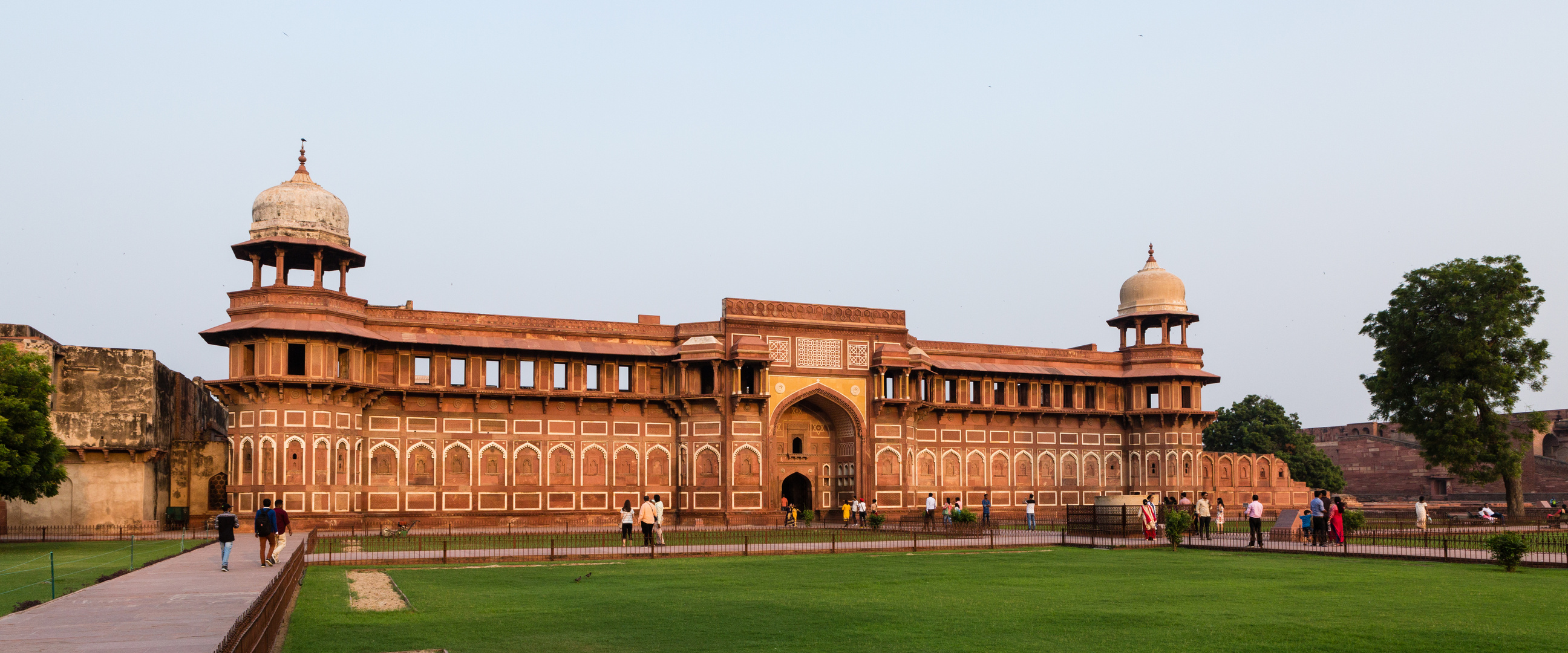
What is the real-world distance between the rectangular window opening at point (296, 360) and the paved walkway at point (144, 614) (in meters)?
16.5

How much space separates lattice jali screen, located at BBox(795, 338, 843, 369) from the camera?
4434 centimetres

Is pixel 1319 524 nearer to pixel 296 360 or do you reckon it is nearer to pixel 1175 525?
pixel 1175 525

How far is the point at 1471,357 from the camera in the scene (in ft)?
133

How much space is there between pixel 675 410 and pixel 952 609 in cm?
2834

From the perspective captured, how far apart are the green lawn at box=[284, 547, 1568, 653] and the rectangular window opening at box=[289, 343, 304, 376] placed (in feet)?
56.4

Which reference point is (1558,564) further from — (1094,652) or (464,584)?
(464,584)

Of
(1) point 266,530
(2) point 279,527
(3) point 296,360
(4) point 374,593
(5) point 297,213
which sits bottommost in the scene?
(4) point 374,593

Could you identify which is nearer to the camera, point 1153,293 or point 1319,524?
point 1319,524

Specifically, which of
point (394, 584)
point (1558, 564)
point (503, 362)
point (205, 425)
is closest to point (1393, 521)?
point (1558, 564)

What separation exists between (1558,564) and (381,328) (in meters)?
32.6

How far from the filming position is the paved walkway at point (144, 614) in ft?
39.2

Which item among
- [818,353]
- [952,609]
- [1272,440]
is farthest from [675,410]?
[1272,440]

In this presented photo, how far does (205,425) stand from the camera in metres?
51.9

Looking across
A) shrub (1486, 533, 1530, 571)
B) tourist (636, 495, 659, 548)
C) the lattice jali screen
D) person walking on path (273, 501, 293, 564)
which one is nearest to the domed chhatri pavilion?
the lattice jali screen
